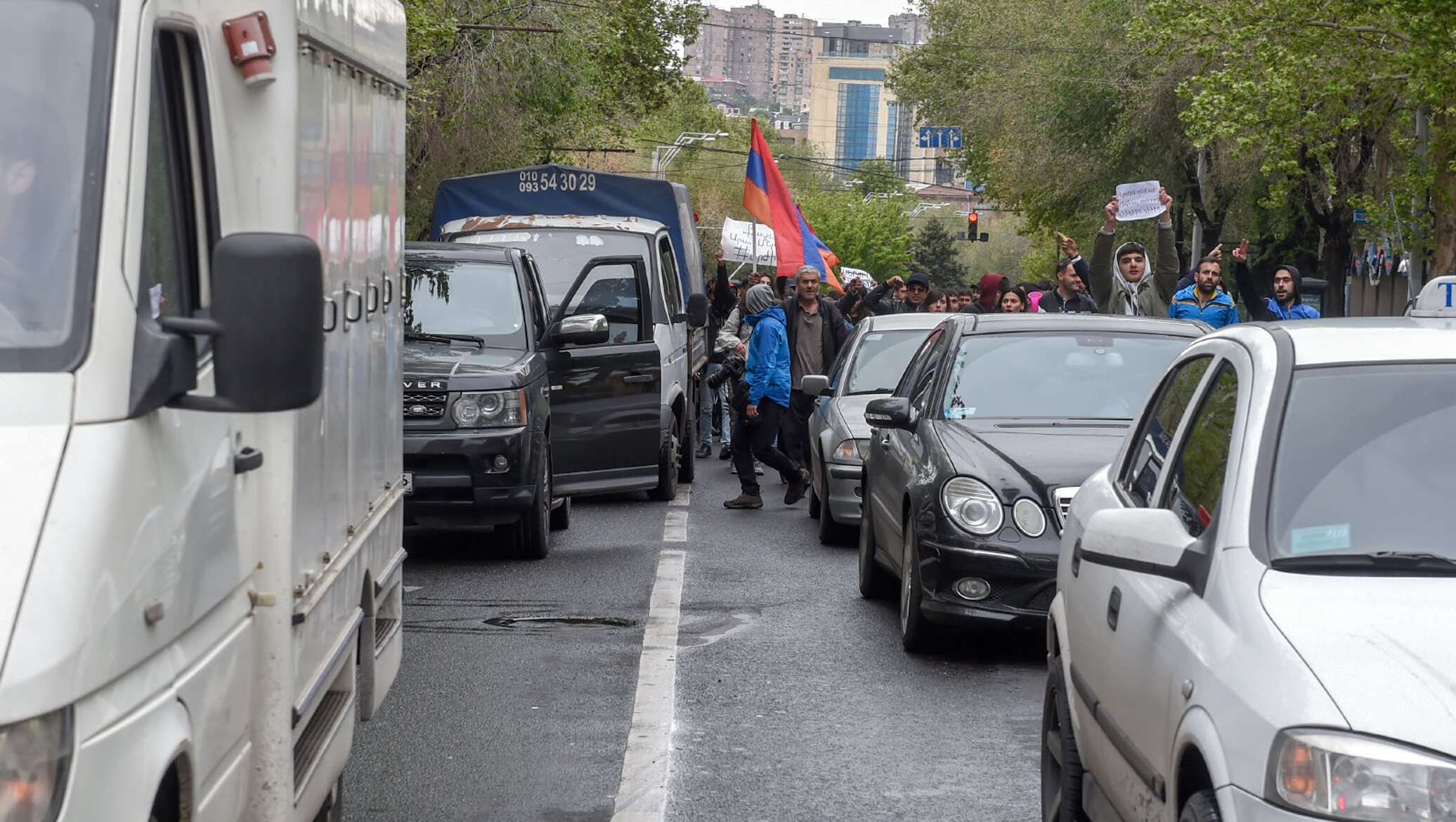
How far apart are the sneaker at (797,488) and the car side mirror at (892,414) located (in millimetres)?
5613

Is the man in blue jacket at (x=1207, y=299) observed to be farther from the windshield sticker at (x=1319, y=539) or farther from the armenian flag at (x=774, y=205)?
the armenian flag at (x=774, y=205)

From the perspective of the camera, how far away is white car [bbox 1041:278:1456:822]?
3115 millimetres

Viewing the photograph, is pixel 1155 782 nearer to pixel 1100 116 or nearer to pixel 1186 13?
pixel 1186 13

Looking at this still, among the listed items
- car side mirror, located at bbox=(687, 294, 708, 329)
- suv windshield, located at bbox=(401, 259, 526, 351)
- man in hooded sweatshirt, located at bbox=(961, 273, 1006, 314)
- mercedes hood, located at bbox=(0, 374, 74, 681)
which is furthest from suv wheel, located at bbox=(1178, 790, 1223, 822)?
man in hooded sweatshirt, located at bbox=(961, 273, 1006, 314)

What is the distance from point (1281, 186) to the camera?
23672 millimetres

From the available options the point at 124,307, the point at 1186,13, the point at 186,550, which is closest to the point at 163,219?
the point at 124,307

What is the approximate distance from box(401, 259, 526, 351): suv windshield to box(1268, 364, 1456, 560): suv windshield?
27.3 feet

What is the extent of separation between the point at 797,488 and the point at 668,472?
1036 mm

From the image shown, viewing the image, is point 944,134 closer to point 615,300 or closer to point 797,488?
point 797,488

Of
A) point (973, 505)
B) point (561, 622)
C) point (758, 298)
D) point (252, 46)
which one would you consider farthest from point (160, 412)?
point (758, 298)

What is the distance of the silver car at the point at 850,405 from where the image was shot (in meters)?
12.3

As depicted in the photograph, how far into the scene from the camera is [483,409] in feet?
36.6

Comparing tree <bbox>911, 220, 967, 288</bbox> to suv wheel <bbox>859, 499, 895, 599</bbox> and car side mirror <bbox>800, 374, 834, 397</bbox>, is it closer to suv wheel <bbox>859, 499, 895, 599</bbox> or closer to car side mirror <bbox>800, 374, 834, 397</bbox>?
car side mirror <bbox>800, 374, 834, 397</bbox>

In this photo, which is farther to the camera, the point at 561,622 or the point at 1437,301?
the point at 561,622
